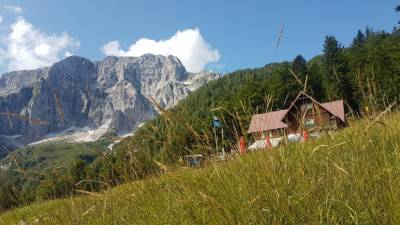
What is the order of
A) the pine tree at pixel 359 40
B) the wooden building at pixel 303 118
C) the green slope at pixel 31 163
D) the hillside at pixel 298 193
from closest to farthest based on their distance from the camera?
the hillside at pixel 298 193, the wooden building at pixel 303 118, the green slope at pixel 31 163, the pine tree at pixel 359 40

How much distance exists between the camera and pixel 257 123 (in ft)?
16.4

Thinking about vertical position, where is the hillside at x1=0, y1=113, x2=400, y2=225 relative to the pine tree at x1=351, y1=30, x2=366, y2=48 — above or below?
below

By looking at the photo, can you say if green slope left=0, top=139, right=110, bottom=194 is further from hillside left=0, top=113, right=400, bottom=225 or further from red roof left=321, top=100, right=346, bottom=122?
red roof left=321, top=100, right=346, bottom=122

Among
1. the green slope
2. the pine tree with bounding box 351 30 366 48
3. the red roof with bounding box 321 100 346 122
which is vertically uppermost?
the pine tree with bounding box 351 30 366 48

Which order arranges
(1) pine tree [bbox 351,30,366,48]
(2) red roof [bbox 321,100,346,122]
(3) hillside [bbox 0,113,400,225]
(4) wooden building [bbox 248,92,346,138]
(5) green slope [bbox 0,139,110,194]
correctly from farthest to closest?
1. (1) pine tree [bbox 351,30,366,48]
2. (5) green slope [bbox 0,139,110,194]
3. (2) red roof [bbox 321,100,346,122]
4. (4) wooden building [bbox 248,92,346,138]
5. (3) hillside [bbox 0,113,400,225]

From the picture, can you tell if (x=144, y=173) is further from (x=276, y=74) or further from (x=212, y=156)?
(x=276, y=74)

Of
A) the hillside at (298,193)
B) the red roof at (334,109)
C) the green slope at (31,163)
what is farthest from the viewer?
the green slope at (31,163)

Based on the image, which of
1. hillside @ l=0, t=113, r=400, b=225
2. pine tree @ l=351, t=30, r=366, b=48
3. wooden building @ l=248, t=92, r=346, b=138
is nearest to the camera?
hillside @ l=0, t=113, r=400, b=225

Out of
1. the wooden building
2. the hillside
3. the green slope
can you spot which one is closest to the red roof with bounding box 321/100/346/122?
the wooden building

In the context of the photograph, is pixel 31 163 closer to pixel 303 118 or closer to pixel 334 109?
pixel 303 118

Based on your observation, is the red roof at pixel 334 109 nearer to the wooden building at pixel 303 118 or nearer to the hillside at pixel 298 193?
the wooden building at pixel 303 118

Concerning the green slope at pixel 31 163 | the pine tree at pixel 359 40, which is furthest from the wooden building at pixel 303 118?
the pine tree at pixel 359 40

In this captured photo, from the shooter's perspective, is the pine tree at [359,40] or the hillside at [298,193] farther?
the pine tree at [359,40]

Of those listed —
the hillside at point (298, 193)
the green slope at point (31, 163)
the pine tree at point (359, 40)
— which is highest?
the pine tree at point (359, 40)
